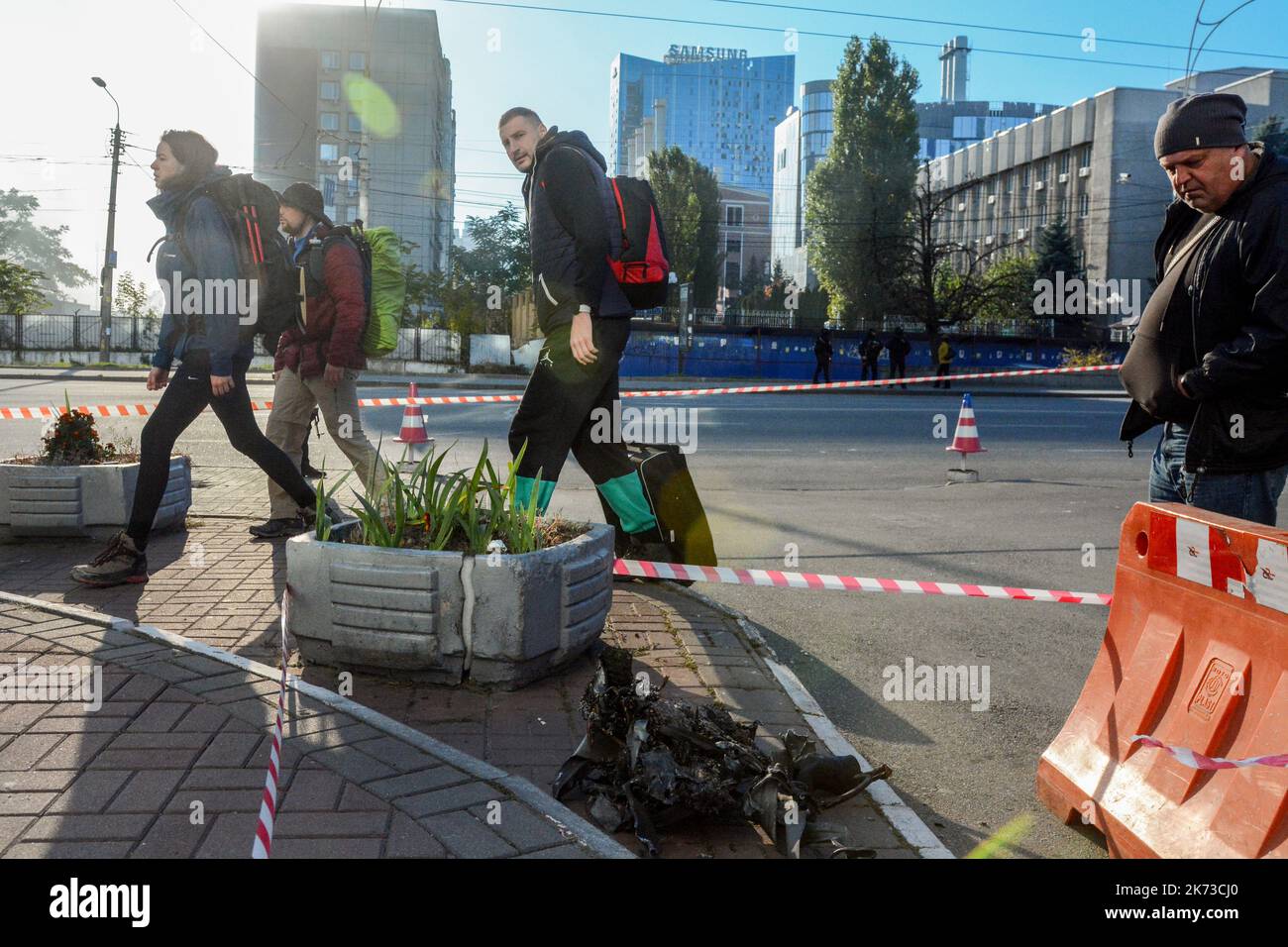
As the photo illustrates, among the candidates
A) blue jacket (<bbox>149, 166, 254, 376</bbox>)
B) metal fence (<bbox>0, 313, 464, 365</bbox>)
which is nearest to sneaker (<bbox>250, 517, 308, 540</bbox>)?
blue jacket (<bbox>149, 166, 254, 376</bbox>)

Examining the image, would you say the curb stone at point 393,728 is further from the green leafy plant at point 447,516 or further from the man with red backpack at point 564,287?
the man with red backpack at point 564,287

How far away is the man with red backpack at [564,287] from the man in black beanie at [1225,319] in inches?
92.1

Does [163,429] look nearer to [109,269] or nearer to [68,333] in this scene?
[109,269]

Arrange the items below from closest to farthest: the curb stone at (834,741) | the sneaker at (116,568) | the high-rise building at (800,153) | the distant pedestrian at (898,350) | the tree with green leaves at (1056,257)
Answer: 1. the curb stone at (834,741)
2. the sneaker at (116,568)
3. the distant pedestrian at (898,350)
4. the tree with green leaves at (1056,257)
5. the high-rise building at (800,153)

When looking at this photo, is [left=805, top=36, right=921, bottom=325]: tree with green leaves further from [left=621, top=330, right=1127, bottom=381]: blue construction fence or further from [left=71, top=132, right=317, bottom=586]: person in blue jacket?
[left=71, top=132, right=317, bottom=586]: person in blue jacket

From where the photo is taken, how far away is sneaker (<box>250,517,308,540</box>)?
22.5 ft

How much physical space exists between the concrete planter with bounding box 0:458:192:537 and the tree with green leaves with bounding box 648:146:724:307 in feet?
235

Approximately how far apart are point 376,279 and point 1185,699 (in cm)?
560

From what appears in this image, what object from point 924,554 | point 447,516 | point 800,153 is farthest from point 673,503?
point 800,153

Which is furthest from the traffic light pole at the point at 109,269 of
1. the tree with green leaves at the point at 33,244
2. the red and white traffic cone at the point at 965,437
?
the tree with green leaves at the point at 33,244

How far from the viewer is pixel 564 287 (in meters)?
5.01

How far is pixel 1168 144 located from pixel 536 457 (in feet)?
9.09

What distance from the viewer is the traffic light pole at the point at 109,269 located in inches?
1522
